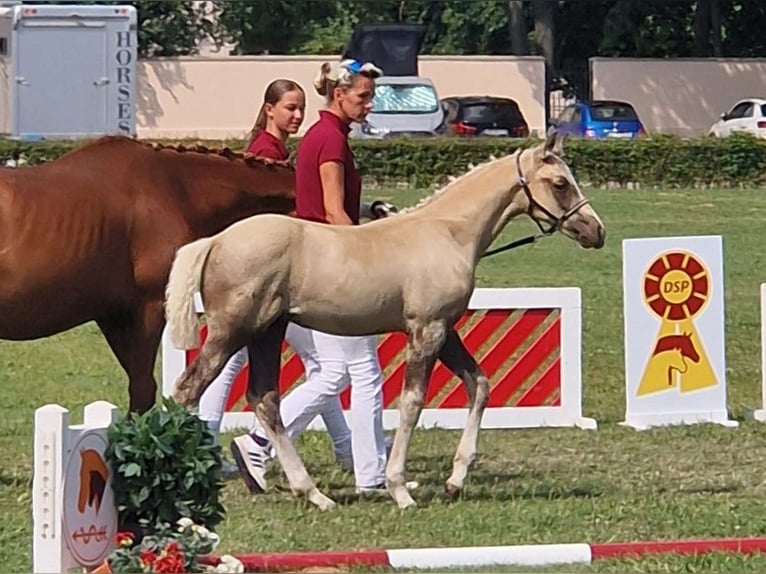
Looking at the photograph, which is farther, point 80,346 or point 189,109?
point 189,109

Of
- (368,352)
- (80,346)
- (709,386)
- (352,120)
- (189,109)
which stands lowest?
(189,109)

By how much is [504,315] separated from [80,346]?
4311 millimetres

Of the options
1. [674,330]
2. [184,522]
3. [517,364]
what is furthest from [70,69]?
[184,522]

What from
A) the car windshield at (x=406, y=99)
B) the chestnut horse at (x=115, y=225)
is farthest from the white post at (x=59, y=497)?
the car windshield at (x=406, y=99)

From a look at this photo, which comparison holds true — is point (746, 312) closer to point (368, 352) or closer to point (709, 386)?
point (709, 386)

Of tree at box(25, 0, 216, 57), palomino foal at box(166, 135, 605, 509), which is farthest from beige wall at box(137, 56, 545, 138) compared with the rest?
palomino foal at box(166, 135, 605, 509)

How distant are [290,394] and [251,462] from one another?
46 cm

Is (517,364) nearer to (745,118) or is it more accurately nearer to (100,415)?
(100,415)

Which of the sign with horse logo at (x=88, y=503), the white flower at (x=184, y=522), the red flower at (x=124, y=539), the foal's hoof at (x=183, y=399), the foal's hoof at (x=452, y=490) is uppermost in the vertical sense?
the sign with horse logo at (x=88, y=503)

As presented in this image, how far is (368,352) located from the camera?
8.55 meters

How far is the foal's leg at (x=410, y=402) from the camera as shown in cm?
791

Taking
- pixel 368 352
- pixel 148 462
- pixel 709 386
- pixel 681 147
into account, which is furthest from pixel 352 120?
pixel 681 147

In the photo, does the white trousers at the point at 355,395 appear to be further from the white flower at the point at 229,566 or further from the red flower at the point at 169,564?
the red flower at the point at 169,564

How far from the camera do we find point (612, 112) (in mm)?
40500
